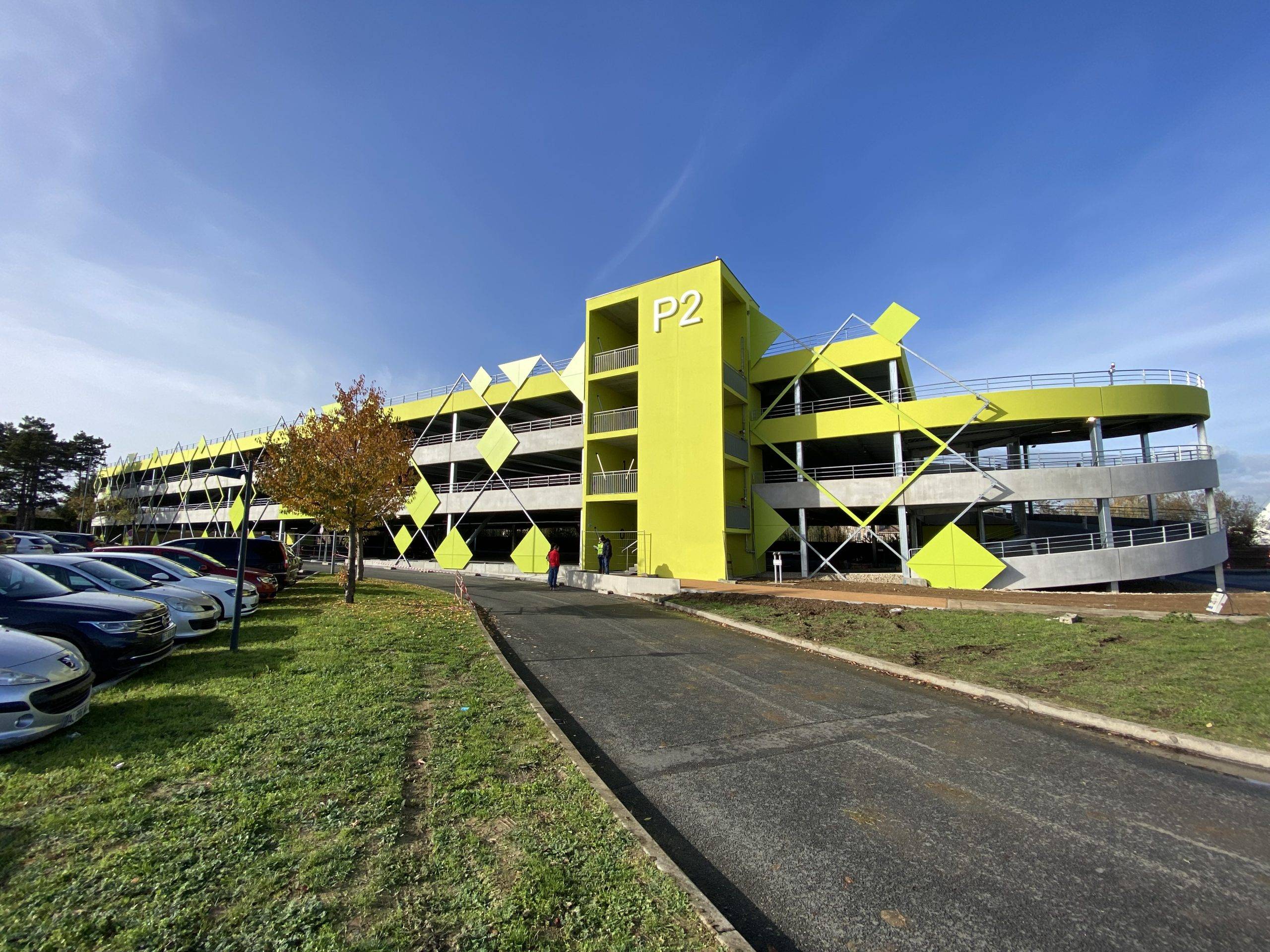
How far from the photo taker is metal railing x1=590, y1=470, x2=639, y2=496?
25.3 meters

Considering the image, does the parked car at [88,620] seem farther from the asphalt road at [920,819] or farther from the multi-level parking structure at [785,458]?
the multi-level parking structure at [785,458]

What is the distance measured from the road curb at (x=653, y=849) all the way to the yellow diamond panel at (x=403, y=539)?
29.6 meters

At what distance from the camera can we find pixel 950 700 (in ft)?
24.0

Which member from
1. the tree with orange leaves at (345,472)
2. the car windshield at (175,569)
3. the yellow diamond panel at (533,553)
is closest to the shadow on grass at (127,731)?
the car windshield at (175,569)

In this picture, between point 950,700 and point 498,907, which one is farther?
point 950,700

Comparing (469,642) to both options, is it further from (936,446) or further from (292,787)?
(936,446)

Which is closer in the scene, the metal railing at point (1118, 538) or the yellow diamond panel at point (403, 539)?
the metal railing at point (1118, 538)

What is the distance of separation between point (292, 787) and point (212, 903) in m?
1.30

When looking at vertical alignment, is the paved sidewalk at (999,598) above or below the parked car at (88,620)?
below

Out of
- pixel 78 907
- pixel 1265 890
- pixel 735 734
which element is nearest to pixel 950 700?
pixel 735 734

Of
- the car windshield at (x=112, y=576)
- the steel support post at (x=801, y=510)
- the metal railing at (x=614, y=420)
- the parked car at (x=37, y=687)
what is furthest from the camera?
the metal railing at (x=614, y=420)

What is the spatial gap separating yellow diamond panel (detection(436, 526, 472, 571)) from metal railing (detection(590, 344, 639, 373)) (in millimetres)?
11905

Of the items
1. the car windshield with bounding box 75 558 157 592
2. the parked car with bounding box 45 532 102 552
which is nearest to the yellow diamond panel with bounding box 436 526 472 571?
the parked car with bounding box 45 532 102 552

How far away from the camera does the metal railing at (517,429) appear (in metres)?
28.6
